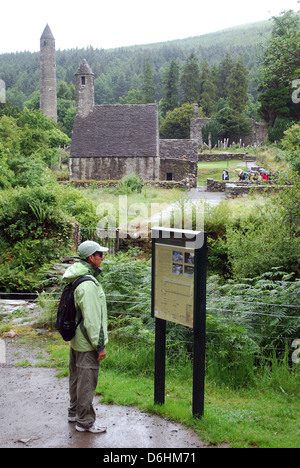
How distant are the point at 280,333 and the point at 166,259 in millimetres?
2890

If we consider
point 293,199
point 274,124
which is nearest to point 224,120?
point 274,124

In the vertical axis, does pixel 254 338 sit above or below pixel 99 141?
below

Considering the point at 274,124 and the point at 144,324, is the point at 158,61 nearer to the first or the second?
the point at 274,124

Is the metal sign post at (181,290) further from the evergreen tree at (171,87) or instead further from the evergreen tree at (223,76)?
the evergreen tree at (223,76)

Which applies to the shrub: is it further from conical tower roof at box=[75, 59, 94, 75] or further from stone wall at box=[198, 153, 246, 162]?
stone wall at box=[198, 153, 246, 162]

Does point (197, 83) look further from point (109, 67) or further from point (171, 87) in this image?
point (109, 67)

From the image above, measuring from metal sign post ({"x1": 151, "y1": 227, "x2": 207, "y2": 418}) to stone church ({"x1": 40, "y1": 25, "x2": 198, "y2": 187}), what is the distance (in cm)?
3219

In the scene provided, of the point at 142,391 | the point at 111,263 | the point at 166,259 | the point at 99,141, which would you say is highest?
the point at 99,141

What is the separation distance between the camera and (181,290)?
492 centimetres

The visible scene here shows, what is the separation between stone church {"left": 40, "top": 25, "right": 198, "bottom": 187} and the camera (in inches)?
1545

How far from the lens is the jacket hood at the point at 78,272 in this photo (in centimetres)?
476

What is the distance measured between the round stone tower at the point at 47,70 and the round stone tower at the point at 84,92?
17.8m

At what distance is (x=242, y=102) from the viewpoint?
67.2 meters
